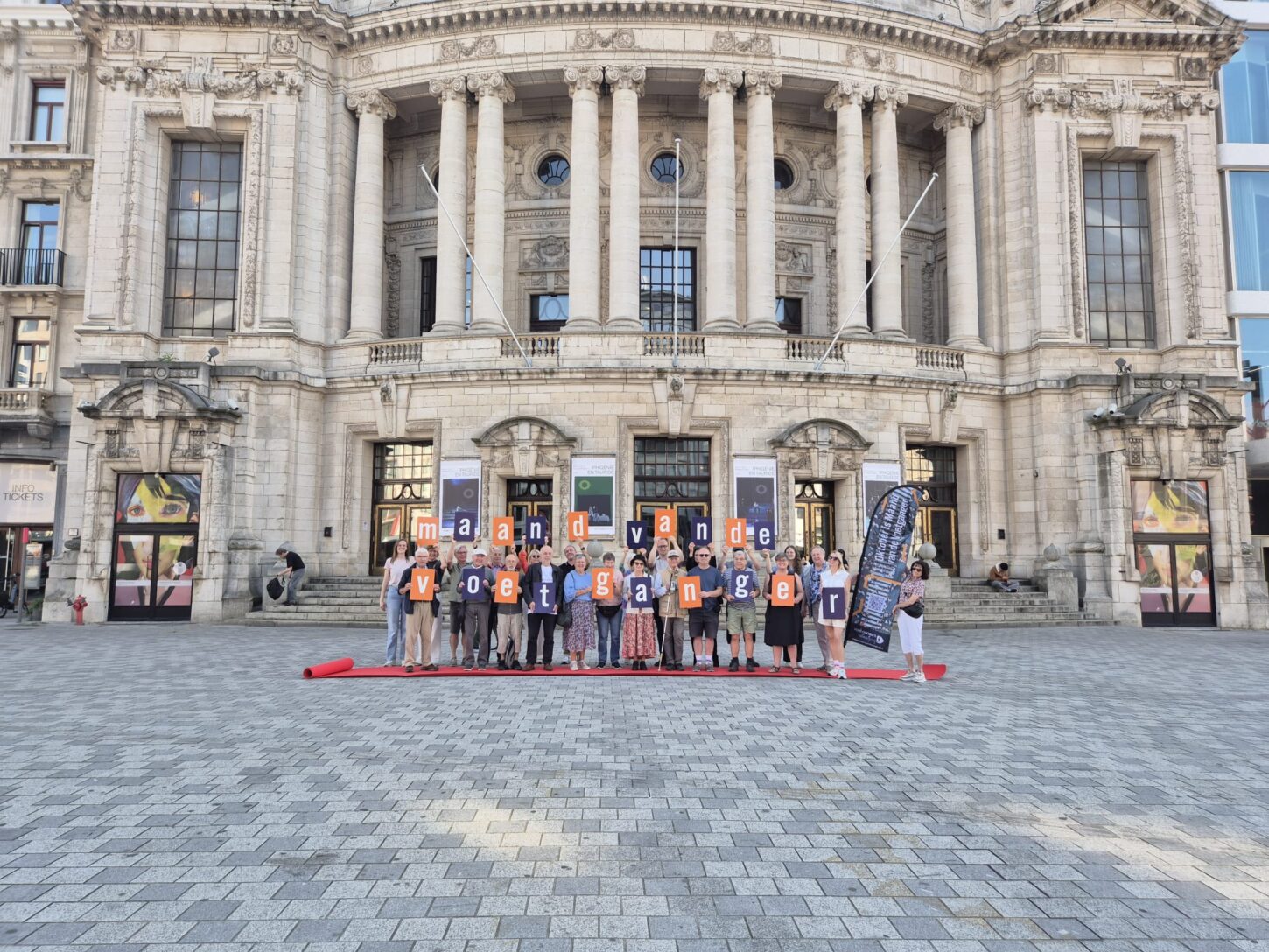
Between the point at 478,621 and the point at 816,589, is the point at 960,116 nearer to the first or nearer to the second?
the point at 816,589

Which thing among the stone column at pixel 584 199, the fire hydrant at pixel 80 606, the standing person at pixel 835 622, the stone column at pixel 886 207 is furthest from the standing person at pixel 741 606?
the fire hydrant at pixel 80 606

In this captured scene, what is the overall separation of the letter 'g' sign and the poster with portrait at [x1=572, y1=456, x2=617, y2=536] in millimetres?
10710

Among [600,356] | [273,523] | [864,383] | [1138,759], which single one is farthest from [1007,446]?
[273,523]

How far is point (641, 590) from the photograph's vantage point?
1333 centimetres

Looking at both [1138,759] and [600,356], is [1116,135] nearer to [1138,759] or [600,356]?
[600,356]

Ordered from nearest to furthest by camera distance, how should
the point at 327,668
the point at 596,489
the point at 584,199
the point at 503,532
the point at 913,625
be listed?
1. the point at 913,625
2. the point at 327,668
3. the point at 503,532
4. the point at 596,489
5. the point at 584,199

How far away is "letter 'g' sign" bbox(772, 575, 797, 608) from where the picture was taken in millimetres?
13086

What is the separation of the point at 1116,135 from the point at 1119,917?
29.1 meters

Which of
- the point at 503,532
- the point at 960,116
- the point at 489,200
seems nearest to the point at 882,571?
the point at 503,532

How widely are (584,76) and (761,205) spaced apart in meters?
7.07

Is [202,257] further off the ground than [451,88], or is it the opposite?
[451,88]

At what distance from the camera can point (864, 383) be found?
80.2 ft

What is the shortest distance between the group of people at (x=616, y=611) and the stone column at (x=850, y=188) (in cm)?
1468

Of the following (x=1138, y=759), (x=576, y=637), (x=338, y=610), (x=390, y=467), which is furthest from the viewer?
(x=390, y=467)
